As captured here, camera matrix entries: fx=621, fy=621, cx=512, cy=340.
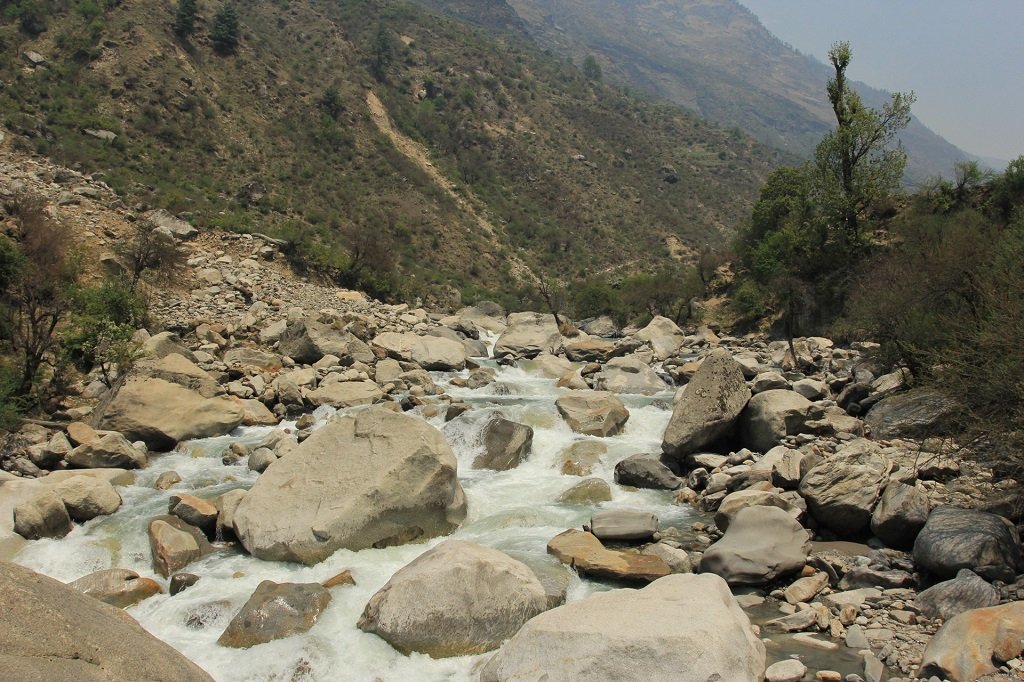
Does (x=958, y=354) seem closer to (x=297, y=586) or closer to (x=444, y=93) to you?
(x=297, y=586)

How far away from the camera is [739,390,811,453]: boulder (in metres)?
16.1

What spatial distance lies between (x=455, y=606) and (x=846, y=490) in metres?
7.80

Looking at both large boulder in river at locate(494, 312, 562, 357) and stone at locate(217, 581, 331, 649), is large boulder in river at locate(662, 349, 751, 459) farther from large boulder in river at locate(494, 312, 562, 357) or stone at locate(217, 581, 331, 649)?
large boulder in river at locate(494, 312, 562, 357)

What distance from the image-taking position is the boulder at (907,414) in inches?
563

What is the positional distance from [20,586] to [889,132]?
3594 cm

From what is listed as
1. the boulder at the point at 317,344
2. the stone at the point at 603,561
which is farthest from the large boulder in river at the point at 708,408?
the boulder at the point at 317,344

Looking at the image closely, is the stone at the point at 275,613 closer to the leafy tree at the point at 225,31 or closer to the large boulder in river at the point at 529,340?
the large boulder in river at the point at 529,340

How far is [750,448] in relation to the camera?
16.6m

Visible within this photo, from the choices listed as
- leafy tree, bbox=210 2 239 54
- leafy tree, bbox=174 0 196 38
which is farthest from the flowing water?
leafy tree, bbox=210 2 239 54

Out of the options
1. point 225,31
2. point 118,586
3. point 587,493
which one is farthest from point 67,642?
point 225,31

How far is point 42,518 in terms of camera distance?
1106cm

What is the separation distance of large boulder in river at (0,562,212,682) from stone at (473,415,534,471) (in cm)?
1067

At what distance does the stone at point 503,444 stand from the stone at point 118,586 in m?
8.06

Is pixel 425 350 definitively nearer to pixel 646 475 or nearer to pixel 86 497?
pixel 646 475
